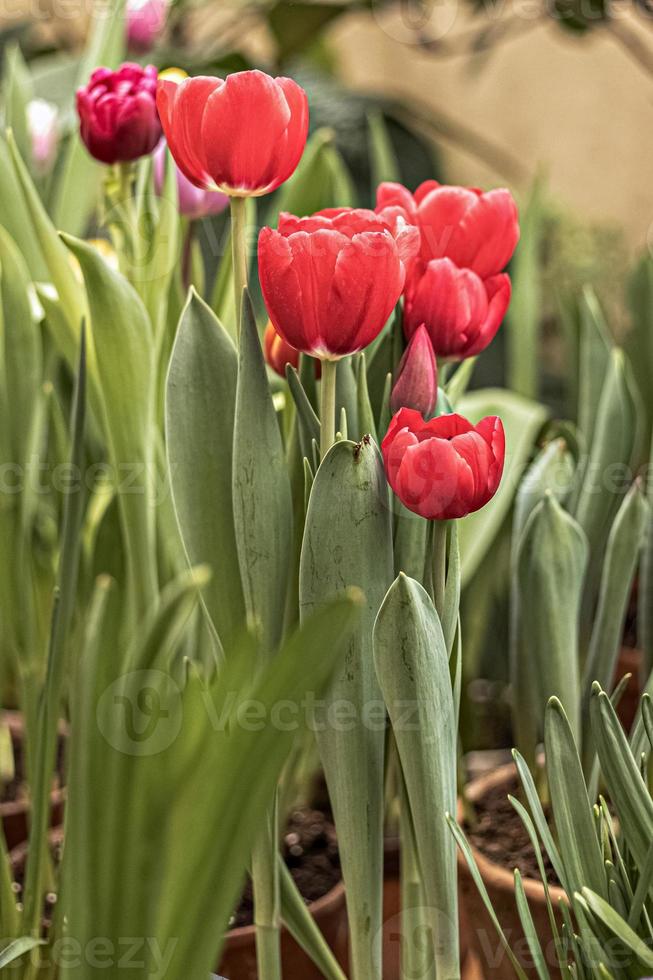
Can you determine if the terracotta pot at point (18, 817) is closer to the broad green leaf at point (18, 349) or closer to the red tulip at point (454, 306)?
the broad green leaf at point (18, 349)

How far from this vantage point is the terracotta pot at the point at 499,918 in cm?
36

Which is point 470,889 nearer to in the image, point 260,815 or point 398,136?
point 260,815

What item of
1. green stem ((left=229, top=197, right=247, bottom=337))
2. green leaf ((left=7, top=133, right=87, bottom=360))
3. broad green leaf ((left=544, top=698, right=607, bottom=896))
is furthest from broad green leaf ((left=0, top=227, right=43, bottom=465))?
broad green leaf ((left=544, top=698, right=607, bottom=896))

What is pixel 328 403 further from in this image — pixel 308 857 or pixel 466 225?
pixel 308 857

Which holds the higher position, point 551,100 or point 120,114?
point 551,100

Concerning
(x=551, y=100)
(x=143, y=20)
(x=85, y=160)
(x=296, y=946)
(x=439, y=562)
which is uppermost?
(x=551, y=100)

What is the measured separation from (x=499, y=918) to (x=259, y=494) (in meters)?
0.19

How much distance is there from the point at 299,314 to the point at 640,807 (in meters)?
0.14

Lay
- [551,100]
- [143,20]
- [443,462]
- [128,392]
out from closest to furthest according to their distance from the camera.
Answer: [443,462] < [128,392] < [143,20] < [551,100]

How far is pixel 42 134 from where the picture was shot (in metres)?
0.50

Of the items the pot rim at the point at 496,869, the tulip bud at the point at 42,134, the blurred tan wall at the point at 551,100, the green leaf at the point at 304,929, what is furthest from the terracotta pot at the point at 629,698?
the blurred tan wall at the point at 551,100

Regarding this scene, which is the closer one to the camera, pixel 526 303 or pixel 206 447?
pixel 206 447

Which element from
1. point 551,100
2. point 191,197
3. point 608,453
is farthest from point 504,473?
point 551,100

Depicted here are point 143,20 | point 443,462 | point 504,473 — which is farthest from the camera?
point 143,20
